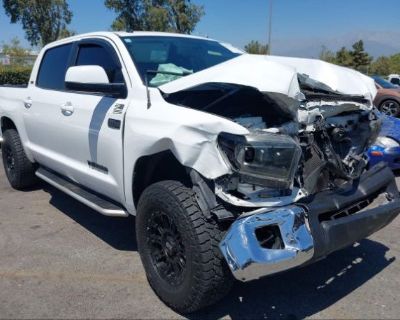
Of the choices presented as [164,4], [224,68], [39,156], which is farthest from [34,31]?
[224,68]

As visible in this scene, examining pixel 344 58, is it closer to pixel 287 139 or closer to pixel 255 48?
pixel 255 48

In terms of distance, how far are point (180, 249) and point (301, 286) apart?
3.57 ft

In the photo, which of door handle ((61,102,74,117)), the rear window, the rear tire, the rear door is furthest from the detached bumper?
the rear tire

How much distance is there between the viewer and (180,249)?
301 centimetres

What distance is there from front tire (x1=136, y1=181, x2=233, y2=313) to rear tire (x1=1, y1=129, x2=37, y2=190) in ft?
9.53

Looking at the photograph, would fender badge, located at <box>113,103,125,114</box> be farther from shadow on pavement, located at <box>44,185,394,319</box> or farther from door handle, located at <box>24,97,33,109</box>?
door handle, located at <box>24,97,33,109</box>

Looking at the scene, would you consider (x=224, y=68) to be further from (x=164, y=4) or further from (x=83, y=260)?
(x=164, y=4)

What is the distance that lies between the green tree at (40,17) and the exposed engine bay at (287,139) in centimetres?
3198

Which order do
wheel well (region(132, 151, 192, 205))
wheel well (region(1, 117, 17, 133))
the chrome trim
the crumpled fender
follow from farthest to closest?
wheel well (region(1, 117, 17, 133)), wheel well (region(132, 151, 192, 205)), the crumpled fender, the chrome trim

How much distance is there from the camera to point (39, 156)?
5145mm

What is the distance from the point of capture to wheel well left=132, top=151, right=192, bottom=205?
10.9 feet

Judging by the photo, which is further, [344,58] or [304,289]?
[344,58]

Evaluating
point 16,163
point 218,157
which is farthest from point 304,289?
point 16,163

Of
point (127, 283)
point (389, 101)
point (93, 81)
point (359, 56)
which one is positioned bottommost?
point (359, 56)
